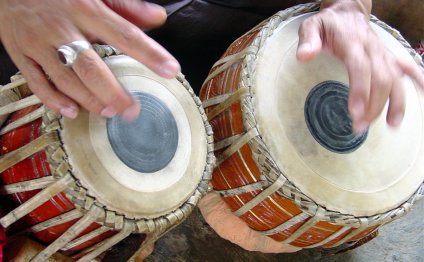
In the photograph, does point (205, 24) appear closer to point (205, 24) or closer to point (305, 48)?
point (205, 24)

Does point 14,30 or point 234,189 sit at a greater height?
point 14,30

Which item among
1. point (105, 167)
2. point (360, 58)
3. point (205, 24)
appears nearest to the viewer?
point (105, 167)

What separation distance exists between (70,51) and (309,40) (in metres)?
0.48

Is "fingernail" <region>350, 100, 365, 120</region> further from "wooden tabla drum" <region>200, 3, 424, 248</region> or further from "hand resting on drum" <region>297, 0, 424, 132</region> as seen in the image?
"wooden tabla drum" <region>200, 3, 424, 248</region>

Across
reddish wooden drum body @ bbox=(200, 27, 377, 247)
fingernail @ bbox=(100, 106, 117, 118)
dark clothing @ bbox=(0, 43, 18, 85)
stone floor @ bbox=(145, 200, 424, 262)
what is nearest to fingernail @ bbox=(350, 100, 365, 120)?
reddish wooden drum body @ bbox=(200, 27, 377, 247)

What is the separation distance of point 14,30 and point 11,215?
1.13ft

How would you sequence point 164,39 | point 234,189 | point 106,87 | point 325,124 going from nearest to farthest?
point 106,87, point 325,124, point 234,189, point 164,39

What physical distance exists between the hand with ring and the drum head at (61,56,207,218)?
0.09 metres

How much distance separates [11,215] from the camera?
891 millimetres

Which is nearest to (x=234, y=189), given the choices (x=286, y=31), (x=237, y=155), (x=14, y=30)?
(x=237, y=155)

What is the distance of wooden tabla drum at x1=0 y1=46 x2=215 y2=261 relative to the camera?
84 centimetres

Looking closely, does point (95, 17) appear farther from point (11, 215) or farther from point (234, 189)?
point (234, 189)

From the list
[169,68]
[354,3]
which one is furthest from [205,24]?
[169,68]

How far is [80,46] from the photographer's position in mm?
747
